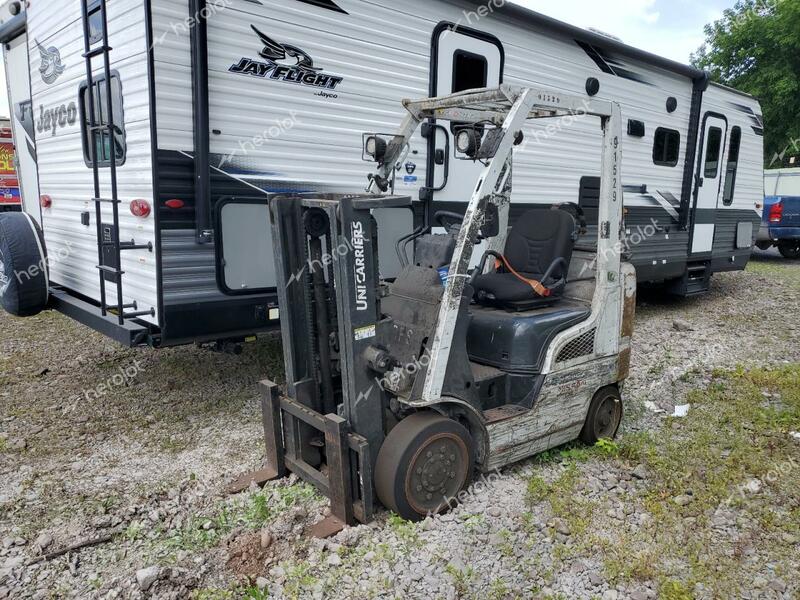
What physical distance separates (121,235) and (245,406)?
62.6 inches

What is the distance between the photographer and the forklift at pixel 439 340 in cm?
304

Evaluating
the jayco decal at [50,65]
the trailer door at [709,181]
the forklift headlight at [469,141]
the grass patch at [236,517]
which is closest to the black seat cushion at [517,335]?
the forklift headlight at [469,141]

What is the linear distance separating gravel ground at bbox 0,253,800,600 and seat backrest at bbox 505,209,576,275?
1283 mm

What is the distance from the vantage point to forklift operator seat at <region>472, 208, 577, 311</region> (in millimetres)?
3955

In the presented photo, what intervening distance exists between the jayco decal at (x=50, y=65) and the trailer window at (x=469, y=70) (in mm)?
3135

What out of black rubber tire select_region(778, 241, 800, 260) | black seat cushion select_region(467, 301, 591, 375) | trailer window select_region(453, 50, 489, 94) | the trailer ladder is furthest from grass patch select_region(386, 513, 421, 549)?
black rubber tire select_region(778, 241, 800, 260)

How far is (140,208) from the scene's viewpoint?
391cm

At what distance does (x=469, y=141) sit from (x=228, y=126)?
1.72 meters

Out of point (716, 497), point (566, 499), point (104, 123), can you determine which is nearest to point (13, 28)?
point (104, 123)

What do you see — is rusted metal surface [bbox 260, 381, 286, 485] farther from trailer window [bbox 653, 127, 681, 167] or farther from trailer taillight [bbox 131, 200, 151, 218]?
trailer window [bbox 653, 127, 681, 167]

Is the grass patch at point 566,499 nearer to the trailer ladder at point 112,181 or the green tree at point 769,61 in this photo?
the trailer ladder at point 112,181

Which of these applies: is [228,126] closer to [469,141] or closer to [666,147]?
[469,141]

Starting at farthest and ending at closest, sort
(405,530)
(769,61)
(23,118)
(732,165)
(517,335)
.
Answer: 1. (769,61)
2. (732,165)
3. (23,118)
4. (517,335)
5. (405,530)

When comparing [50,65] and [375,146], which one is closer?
[375,146]
